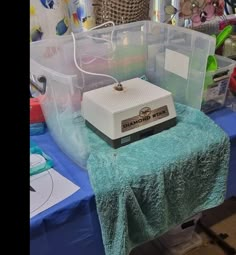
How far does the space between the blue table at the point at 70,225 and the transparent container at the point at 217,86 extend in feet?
1.79

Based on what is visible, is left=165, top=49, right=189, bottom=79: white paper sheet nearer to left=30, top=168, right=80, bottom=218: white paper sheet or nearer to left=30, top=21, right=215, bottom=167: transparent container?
left=30, top=21, right=215, bottom=167: transparent container

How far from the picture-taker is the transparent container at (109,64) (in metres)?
0.94

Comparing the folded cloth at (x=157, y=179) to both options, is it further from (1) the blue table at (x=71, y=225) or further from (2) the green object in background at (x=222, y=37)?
(2) the green object in background at (x=222, y=37)

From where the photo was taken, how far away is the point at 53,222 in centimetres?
81

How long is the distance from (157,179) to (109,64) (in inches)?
18.9

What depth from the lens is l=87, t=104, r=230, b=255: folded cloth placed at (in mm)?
853

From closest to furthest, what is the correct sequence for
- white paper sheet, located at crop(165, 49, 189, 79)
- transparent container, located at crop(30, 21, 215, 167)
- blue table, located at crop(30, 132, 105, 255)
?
blue table, located at crop(30, 132, 105, 255), transparent container, located at crop(30, 21, 215, 167), white paper sheet, located at crop(165, 49, 189, 79)

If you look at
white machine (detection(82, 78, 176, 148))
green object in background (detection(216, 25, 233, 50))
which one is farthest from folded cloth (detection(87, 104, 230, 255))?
green object in background (detection(216, 25, 233, 50))

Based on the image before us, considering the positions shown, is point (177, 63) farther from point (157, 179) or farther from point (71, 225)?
point (71, 225)

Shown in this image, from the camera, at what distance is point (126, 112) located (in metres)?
0.97

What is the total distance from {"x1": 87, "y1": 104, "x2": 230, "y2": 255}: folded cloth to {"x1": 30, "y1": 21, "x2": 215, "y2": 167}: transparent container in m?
0.09

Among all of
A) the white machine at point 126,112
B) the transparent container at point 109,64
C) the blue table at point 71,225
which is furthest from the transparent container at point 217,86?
the blue table at point 71,225

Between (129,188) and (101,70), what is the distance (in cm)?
49
